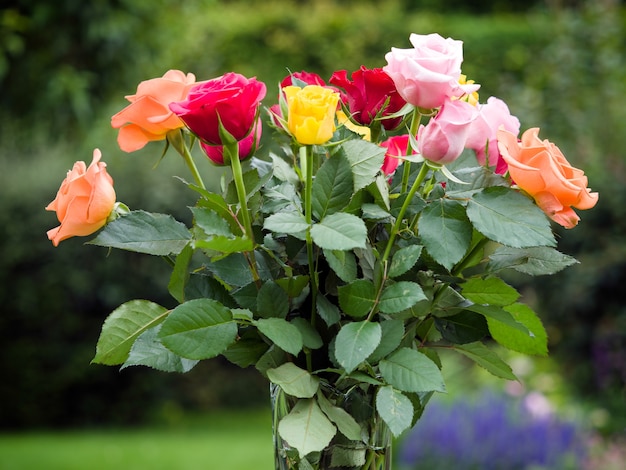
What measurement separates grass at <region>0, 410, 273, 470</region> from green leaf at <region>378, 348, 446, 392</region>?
3.15m

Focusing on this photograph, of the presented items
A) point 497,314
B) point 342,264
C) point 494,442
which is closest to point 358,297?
point 342,264

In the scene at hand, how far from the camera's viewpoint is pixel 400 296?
0.71m

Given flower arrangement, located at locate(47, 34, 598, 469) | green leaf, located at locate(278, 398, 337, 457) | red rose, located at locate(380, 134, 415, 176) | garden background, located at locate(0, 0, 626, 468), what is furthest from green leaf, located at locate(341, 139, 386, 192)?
garden background, located at locate(0, 0, 626, 468)

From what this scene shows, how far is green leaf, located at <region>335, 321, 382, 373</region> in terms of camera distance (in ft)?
2.25

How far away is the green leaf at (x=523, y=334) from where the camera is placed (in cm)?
82

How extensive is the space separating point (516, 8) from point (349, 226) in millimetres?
10931

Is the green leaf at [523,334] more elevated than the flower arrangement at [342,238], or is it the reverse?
the flower arrangement at [342,238]

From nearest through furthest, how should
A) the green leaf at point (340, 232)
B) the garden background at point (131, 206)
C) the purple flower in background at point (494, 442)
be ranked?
1. the green leaf at point (340, 232)
2. the purple flower in background at point (494, 442)
3. the garden background at point (131, 206)

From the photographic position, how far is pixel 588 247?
365 cm

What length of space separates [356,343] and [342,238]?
9 cm

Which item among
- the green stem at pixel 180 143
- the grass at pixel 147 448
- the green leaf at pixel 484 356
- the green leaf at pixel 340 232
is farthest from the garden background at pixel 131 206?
the green leaf at pixel 340 232

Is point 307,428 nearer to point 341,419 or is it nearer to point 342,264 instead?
point 341,419

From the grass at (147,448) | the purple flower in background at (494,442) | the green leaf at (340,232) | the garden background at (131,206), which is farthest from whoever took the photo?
the grass at (147,448)

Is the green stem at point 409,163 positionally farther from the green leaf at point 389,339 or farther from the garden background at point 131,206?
the garden background at point 131,206
